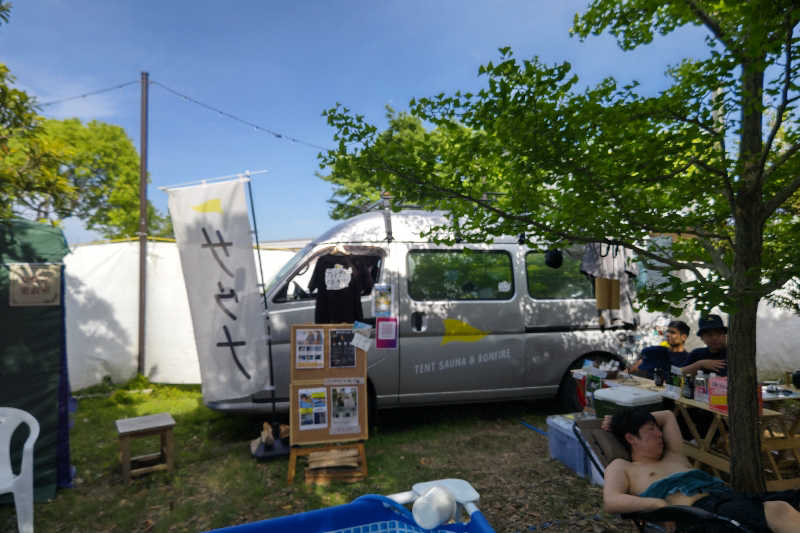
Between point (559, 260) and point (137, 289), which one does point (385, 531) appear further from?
point (137, 289)

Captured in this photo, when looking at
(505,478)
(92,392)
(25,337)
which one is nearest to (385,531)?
(505,478)

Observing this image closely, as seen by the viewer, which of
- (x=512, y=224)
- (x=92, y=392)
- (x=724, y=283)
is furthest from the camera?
(x=92, y=392)

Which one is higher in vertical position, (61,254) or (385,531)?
(61,254)

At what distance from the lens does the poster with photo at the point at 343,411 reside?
416cm

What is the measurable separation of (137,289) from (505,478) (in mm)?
6979

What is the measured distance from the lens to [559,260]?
5.64 meters

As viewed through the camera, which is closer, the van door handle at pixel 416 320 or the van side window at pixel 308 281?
the van side window at pixel 308 281

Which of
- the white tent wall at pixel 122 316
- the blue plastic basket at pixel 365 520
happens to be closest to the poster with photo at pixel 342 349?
the blue plastic basket at pixel 365 520

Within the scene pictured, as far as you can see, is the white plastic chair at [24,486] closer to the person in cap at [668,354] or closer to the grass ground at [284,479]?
the grass ground at [284,479]

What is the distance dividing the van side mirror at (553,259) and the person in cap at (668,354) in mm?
1449

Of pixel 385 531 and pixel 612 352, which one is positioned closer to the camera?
pixel 385 531

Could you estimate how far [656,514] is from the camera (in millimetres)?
2213

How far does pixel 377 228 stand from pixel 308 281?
3.41ft

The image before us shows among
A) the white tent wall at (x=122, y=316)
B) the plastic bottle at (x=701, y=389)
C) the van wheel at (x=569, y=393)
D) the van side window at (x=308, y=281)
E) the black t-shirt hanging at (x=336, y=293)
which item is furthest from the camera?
the white tent wall at (x=122, y=316)
